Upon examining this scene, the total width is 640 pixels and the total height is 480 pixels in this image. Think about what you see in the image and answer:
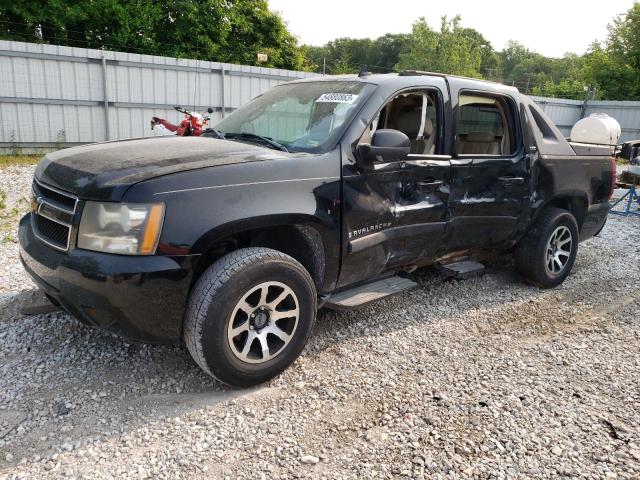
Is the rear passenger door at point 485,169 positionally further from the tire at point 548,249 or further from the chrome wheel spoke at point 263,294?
the chrome wheel spoke at point 263,294

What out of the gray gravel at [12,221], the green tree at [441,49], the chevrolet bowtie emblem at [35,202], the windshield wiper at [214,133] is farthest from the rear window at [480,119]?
the green tree at [441,49]

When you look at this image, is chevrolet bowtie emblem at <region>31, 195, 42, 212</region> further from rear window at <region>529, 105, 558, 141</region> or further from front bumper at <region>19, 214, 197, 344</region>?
rear window at <region>529, 105, 558, 141</region>

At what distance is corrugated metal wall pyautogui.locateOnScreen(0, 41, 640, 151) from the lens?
36.0 ft

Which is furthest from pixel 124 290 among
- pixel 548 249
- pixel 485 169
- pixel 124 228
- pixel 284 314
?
pixel 548 249

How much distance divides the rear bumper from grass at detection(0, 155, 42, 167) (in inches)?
380

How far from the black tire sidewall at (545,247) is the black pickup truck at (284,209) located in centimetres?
3

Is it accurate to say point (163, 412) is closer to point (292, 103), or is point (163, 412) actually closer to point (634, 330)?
point (292, 103)

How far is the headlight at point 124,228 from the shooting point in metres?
2.54

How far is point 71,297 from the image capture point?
2.63m

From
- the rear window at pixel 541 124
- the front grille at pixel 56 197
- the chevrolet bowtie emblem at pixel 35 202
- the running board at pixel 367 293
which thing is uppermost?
Answer: the rear window at pixel 541 124

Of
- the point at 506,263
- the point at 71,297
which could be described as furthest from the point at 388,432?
the point at 506,263

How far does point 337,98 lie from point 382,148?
620mm

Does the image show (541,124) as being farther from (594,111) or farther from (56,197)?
(594,111)

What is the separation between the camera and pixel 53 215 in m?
2.83
